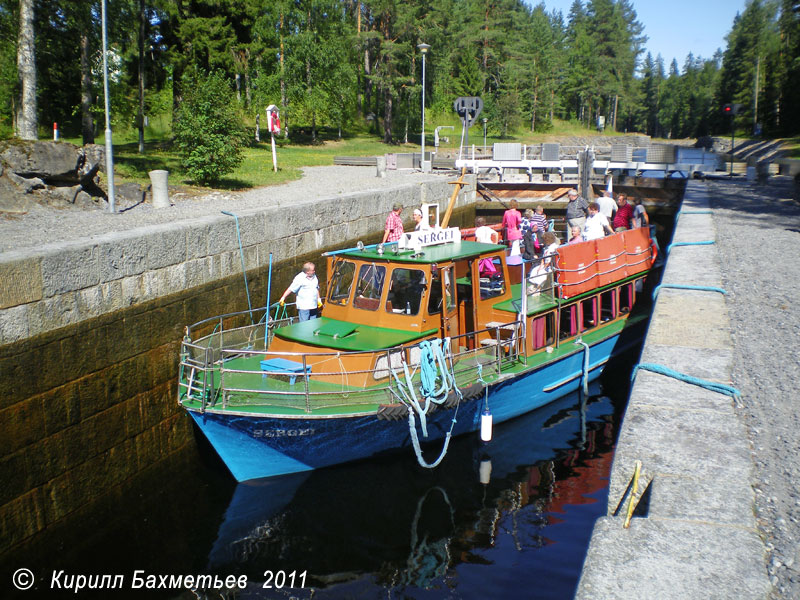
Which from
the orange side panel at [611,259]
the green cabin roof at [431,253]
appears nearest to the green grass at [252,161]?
the green cabin roof at [431,253]

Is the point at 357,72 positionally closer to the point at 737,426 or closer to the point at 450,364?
the point at 450,364

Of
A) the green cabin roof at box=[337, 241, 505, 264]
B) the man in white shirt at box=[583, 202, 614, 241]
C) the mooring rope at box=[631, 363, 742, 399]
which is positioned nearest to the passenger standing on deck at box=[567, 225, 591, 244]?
the man in white shirt at box=[583, 202, 614, 241]

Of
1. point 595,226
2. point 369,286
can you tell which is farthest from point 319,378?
point 595,226

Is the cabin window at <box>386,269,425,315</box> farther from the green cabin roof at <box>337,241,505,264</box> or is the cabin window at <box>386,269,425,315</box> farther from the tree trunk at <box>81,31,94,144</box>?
the tree trunk at <box>81,31,94,144</box>

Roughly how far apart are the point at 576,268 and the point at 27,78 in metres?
13.9

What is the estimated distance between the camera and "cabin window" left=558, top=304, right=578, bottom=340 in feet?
42.1

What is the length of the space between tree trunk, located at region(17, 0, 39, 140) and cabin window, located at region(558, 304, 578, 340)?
516 inches

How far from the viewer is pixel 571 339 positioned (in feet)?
42.2

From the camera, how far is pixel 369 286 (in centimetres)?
1083

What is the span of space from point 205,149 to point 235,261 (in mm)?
6671

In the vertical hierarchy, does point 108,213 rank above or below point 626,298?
above

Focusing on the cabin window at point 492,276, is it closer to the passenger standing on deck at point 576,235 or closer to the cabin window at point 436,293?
the cabin window at point 436,293

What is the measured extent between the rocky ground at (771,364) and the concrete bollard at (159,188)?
11355 millimetres

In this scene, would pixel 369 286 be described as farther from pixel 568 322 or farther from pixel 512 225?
pixel 512 225
